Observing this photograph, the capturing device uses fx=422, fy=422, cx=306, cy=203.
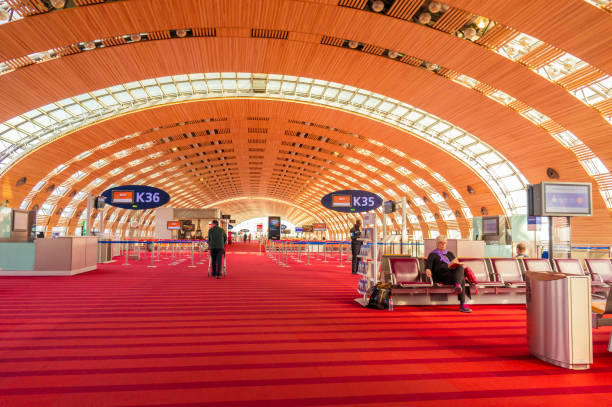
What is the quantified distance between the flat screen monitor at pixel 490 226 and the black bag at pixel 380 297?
10739 millimetres

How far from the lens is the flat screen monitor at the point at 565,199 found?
6906mm

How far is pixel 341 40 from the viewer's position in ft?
57.3

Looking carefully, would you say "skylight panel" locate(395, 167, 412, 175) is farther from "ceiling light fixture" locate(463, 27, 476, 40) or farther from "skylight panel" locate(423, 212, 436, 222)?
"ceiling light fixture" locate(463, 27, 476, 40)

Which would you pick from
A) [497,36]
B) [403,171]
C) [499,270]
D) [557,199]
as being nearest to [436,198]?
[403,171]

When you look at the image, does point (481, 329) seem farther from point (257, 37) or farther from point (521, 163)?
point (521, 163)

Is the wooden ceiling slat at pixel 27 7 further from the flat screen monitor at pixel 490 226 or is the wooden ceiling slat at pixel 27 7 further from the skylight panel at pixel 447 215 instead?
the skylight panel at pixel 447 215

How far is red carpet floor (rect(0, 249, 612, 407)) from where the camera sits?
3260mm

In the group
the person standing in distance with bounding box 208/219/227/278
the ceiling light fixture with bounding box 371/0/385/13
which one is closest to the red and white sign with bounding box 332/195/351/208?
the person standing in distance with bounding box 208/219/227/278

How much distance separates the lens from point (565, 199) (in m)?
7.07

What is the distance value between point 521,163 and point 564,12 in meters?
13.2

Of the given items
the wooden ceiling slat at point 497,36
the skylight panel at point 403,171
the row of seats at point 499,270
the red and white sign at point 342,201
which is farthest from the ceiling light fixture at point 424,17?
the skylight panel at point 403,171

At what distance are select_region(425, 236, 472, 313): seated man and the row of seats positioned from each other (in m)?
0.22

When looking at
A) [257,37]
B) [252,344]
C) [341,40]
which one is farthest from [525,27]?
[252,344]

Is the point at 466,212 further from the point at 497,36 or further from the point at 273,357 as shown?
the point at 273,357
